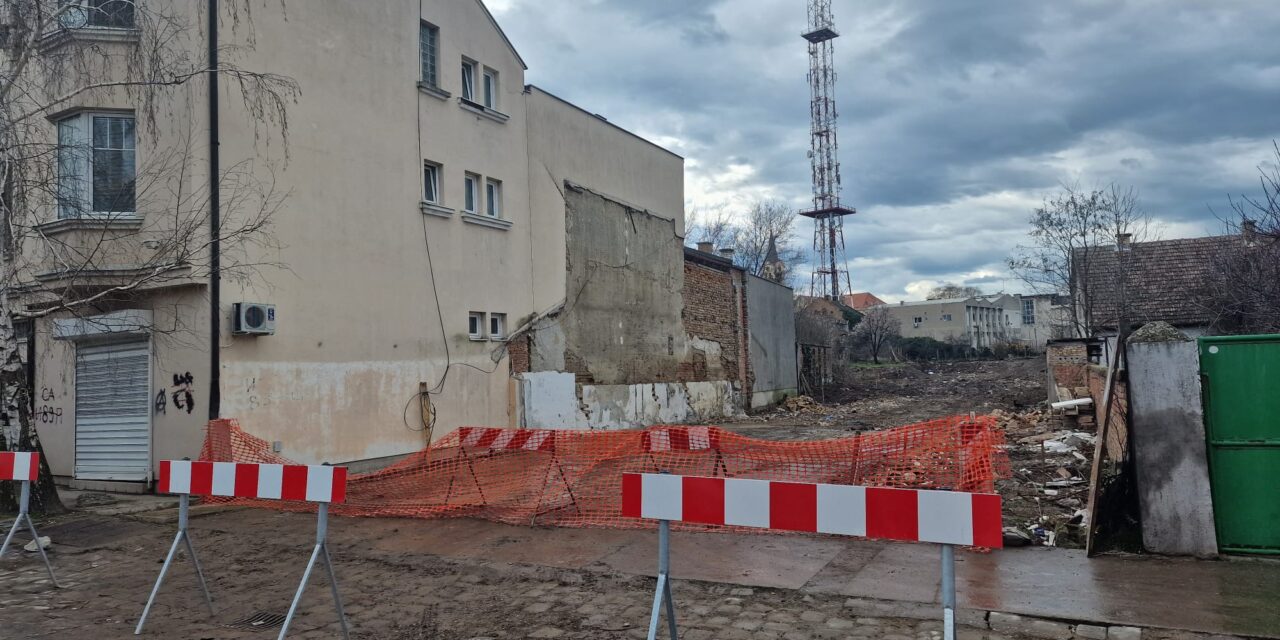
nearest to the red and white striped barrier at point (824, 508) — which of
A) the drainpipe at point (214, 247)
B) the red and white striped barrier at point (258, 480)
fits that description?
the red and white striped barrier at point (258, 480)

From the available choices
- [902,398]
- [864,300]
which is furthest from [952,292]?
[902,398]

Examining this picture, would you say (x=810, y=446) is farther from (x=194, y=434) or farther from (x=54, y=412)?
(x=54, y=412)

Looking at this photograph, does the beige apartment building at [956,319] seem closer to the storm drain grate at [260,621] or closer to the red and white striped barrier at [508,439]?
the red and white striped barrier at [508,439]

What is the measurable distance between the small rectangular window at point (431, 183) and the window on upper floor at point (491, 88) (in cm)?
237

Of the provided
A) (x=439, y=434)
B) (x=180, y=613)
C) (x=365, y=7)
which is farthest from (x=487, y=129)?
(x=180, y=613)

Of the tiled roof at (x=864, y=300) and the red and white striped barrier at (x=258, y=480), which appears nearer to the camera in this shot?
the red and white striped barrier at (x=258, y=480)

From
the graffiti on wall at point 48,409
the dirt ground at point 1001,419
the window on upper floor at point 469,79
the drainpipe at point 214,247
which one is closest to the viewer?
the dirt ground at point 1001,419

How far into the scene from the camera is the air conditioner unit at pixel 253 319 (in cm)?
1211

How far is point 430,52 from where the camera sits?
1630 cm

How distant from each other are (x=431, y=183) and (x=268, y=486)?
11.1 m

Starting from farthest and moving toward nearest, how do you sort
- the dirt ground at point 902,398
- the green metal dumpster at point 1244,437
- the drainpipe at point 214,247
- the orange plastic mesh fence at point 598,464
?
the dirt ground at point 902,398 → the drainpipe at point 214,247 → the orange plastic mesh fence at point 598,464 → the green metal dumpster at point 1244,437

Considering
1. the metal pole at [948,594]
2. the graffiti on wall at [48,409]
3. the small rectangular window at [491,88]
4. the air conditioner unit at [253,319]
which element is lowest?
the metal pole at [948,594]

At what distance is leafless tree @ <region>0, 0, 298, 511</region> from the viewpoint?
11.4 metres

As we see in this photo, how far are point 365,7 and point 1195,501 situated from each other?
555 inches
